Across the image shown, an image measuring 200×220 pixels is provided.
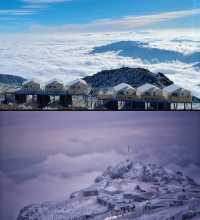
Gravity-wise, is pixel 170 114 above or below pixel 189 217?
above

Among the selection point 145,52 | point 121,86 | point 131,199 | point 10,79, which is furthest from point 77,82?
point 131,199

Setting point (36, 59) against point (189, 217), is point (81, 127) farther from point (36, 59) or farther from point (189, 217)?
point (189, 217)

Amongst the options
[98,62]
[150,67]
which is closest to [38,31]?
[98,62]

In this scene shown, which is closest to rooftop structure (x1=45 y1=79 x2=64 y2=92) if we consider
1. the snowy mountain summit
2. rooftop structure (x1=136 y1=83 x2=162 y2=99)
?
rooftop structure (x1=136 y1=83 x2=162 y2=99)

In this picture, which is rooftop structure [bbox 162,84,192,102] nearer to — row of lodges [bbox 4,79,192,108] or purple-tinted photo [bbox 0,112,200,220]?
row of lodges [bbox 4,79,192,108]

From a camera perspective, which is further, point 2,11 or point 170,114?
point 170,114

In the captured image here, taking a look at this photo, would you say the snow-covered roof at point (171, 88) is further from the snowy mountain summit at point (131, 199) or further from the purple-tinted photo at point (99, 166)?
the snowy mountain summit at point (131, 199)

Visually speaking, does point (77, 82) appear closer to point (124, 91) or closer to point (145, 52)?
point (124, 91)
